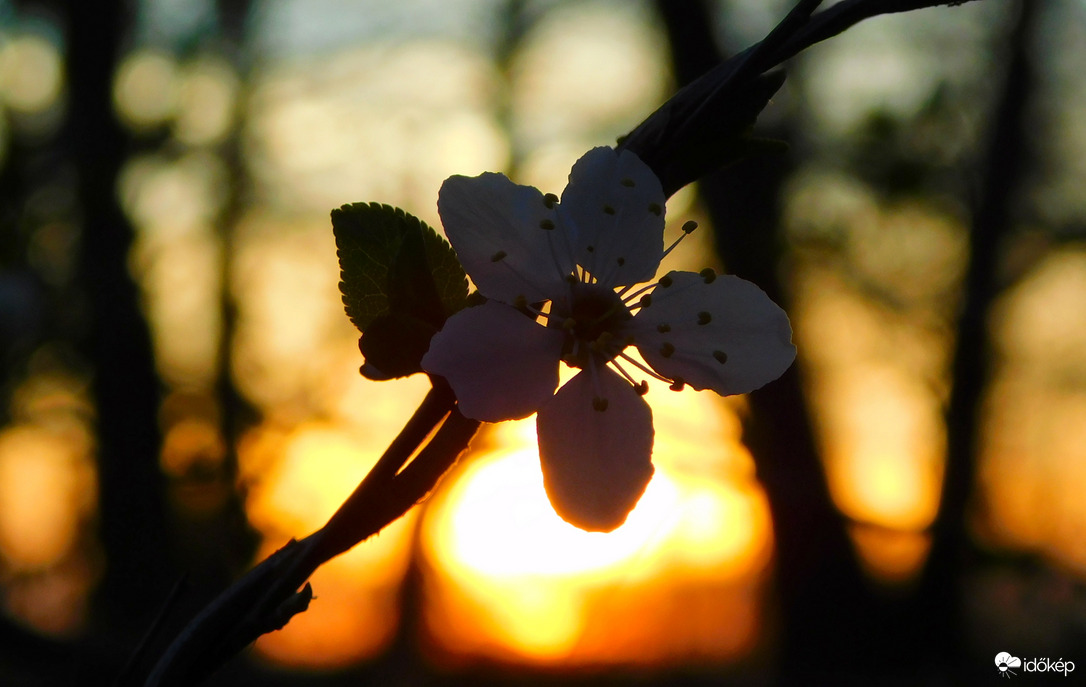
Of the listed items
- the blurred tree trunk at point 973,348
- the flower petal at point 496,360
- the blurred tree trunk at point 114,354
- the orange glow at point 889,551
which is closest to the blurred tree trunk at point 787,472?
the orange glow at point 889,551

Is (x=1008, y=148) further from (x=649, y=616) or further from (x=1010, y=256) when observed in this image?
(x=649, y=616)

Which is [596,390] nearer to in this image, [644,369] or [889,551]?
[644,369]

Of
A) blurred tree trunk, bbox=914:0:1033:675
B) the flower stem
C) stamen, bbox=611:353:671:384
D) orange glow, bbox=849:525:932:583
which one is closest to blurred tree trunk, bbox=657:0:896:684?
orange glow, bbox=849:525:932:583

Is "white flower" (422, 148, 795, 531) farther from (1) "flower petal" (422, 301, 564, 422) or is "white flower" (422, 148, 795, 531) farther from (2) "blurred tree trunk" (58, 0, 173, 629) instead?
(2) "blurred tree trunk" (58, 0, 173, 629)

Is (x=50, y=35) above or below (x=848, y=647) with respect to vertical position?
above

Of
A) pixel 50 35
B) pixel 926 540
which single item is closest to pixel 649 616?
pixel 926 540
